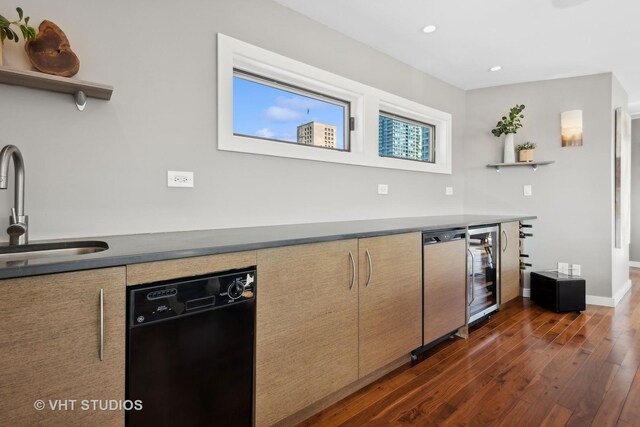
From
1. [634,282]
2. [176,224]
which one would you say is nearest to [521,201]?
[634,282]

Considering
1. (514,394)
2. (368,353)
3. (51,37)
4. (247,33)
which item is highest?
(247,33)

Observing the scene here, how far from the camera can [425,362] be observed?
2.37 metres

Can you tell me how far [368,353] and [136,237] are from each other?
1365 millimetres

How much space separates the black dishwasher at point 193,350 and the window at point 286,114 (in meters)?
1.21

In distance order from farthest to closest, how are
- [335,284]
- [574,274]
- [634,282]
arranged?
[634,282], [574,274], [335,284]

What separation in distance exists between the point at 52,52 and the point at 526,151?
4184mm

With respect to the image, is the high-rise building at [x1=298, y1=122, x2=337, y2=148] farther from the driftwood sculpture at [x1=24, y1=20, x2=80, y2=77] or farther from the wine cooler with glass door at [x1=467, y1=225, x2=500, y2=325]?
the driftwood sculpture at [x1=24, y1=20, x2=80, y2=77]

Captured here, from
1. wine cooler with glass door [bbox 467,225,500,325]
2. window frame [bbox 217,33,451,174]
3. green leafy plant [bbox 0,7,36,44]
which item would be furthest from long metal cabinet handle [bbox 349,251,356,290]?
green leafy plant [bbox 0,7,36,44]

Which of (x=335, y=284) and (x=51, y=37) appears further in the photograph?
(x=335, y=284)

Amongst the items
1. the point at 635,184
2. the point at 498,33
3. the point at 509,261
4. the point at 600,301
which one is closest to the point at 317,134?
the point at 498,33

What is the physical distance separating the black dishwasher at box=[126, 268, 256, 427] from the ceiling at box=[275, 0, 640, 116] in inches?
78.4

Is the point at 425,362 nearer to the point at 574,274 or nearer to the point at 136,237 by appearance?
the point at 136,237

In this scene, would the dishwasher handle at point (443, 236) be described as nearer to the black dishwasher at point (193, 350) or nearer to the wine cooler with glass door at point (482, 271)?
the wine cooler with glass door at point (482, 271)

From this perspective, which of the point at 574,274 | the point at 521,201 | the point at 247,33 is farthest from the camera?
the point at 521,201
